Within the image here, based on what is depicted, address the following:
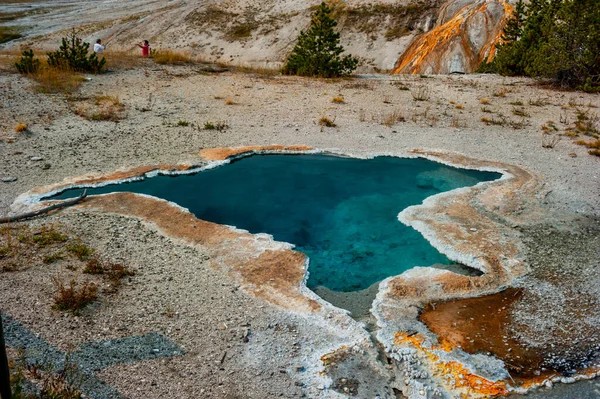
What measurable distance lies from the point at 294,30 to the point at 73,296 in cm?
3366

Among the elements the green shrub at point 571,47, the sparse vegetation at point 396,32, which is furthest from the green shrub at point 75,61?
the sparse vegetation at point 396,32

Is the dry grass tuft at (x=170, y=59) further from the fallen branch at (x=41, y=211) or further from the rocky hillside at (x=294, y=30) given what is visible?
the fallen branch at (x=41, y=211)

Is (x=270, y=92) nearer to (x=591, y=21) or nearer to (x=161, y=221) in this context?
(x=161, y=221)

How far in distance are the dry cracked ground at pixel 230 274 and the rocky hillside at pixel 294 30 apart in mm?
15937

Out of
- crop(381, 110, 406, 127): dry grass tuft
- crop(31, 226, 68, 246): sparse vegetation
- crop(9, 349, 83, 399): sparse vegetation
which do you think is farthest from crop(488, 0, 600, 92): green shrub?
crop(9, 349, 83, 399): sparse vegetation

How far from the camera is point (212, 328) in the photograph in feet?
16.8

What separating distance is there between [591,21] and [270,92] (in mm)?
9955

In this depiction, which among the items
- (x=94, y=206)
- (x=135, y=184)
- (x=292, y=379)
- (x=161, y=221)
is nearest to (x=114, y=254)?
(x=161, y=221)

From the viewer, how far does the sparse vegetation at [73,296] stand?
17.1 ft

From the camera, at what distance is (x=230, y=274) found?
6082 mm

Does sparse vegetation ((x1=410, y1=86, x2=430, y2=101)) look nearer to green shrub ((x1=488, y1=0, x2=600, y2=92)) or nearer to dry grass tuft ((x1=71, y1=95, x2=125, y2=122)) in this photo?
green shrub ((x1=488, y1=0, x2=600, y2=92))

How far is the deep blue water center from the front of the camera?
22.6ft

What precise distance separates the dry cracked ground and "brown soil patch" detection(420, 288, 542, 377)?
0.02 metres

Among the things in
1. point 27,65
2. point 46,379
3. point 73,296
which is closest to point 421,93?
point 27,65
